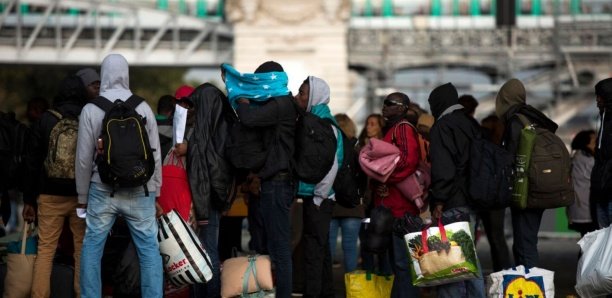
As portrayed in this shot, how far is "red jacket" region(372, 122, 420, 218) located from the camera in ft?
32.9

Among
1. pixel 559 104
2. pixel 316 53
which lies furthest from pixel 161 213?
pixel 316 53

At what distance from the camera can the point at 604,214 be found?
429 inches

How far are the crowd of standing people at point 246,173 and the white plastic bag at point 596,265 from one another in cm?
49

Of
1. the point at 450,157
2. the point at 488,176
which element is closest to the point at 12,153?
the point at 450,157

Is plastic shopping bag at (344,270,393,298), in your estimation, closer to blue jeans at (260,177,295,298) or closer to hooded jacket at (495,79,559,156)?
blue jeans at (260,177,295,298)

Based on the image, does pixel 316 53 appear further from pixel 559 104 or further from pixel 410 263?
pixel 410 263

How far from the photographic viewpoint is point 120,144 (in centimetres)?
909

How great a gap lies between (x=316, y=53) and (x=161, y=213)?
3317 cm

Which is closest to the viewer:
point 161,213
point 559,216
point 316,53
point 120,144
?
point 120,144

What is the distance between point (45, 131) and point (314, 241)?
2.28 m

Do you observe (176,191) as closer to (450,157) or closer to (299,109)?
(299,109)

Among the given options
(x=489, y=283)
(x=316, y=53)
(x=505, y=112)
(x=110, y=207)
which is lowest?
(x=489, y=283)

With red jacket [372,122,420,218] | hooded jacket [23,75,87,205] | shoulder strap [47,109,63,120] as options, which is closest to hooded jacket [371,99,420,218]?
red jacket [372,122,420,218]

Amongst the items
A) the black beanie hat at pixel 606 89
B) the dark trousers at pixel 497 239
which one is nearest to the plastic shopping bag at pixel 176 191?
the black beanie hat at pixel 606 89
